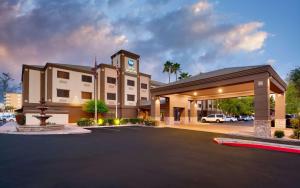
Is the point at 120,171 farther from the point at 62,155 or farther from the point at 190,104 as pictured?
the point at 190,104

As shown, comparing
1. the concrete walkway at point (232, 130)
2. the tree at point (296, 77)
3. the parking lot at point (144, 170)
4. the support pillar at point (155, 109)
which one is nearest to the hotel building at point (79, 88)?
the support pillar at point (155, 109)

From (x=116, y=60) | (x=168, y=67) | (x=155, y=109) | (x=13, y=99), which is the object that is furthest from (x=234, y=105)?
(x=13, y=99)

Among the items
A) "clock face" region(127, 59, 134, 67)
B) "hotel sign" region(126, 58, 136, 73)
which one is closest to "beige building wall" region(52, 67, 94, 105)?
"hotel sign" region(126, 58, 136, 73)

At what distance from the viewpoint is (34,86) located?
34531 millimetres

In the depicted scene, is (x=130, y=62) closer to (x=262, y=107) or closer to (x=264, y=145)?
(x=262, y=107)

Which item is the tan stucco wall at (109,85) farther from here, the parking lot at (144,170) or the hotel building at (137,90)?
the parking lot at (144,170)

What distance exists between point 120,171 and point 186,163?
288cm

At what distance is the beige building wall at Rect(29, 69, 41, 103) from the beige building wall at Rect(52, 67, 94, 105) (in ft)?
10.3

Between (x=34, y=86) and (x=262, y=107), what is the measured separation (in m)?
36.7

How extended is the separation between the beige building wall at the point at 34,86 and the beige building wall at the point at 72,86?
3.13m

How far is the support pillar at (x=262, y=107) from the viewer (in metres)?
16.3

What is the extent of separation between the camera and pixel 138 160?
8203mm

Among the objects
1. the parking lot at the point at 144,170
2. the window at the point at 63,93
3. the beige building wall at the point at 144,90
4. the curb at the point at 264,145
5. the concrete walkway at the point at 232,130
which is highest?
the beige building wall at the point at 144,90

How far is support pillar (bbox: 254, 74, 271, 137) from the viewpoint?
16.3 metres
